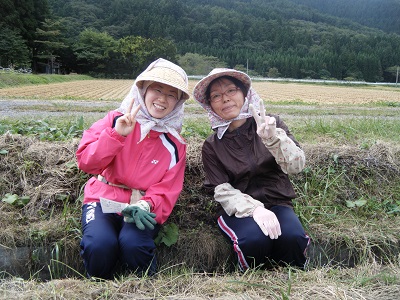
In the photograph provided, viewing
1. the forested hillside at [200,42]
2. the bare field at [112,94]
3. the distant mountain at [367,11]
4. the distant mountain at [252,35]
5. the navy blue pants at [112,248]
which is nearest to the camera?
the navy blue pants at [112,248]

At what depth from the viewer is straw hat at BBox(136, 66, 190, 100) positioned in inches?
91.0

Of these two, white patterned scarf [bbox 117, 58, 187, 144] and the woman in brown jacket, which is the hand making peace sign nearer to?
white patterned scarf [bbox 117, 58, 187, 144]

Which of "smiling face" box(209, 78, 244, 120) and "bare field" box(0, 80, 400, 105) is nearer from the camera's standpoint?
"smiling face" box(209, 78, 244, 120)

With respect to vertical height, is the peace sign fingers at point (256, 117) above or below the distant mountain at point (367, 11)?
below

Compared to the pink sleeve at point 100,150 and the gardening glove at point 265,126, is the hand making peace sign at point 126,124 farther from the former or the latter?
the gardening glove at point 265,126

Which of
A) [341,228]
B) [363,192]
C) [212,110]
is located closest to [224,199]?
[212,110]

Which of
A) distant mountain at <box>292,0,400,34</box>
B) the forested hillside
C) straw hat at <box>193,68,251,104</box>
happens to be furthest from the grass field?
distant mountain at <box>292,0,400,34</box>

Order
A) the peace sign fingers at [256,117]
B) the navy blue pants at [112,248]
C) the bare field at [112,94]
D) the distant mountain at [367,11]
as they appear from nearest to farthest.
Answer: the navy blue pants at [112,248], the peace sign fingers at [256,117], the bare field at [112,94], the distant mountain at [367,11]

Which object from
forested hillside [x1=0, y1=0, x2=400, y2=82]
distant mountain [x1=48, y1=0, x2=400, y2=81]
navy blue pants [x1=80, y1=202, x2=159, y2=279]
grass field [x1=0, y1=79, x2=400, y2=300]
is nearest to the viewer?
navy blue pants [x1=80, y1=202, x2=159, y2=279]

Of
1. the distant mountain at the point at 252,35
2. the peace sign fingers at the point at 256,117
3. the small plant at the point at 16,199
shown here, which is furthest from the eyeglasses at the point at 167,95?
the distant mountain at the point at 252,35

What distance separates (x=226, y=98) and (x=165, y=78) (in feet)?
1.45

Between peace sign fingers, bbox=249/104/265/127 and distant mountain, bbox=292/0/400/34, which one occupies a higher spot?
distant mountain, bbox=292/0/400/34

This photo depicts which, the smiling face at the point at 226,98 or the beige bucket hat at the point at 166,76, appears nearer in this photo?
the beige bucket hat at the point at 166,76

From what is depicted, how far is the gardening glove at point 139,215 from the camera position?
2143 mm
